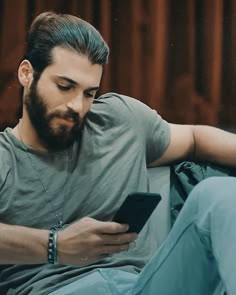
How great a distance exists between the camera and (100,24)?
51.0 inches

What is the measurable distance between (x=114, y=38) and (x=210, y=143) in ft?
1.07

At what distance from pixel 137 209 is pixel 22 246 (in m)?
0.26

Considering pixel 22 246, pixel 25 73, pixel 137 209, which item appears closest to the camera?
pixel 137 209

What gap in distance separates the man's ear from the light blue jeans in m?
0.51

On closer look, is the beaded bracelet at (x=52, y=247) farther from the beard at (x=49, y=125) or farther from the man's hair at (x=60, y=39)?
the man's hair at (x=60, y=39)

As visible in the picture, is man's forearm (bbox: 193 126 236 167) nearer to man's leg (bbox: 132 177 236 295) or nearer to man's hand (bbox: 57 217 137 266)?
man's hand (bbox: 57 217 137 266)

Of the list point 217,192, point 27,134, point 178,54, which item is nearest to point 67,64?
point 27,134

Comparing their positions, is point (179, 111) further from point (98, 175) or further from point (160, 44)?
point (98, 175)

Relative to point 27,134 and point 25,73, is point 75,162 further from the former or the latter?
point 25,73

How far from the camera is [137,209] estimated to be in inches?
40.1

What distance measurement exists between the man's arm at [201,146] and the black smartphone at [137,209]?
0.24 meters

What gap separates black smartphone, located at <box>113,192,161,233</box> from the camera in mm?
989

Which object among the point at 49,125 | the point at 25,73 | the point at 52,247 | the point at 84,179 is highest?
the point at 25,73

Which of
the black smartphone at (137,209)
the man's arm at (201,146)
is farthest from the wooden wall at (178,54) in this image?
the black smartphone at (137,209)
